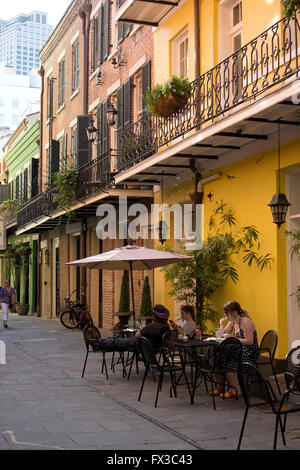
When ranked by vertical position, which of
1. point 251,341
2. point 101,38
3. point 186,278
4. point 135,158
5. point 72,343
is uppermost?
point 101,38

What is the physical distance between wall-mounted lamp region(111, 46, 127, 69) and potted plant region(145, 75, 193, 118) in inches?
221

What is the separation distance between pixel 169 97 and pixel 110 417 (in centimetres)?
653

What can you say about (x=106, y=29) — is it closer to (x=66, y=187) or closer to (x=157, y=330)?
(x=66, y=187)

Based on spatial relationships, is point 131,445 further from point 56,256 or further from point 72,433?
point 56,256

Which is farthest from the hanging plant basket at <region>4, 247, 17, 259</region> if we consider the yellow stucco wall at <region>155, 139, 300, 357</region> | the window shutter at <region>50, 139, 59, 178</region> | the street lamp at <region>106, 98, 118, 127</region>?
the yellow stucco wall at <region>155, 139, 300, 357</region>

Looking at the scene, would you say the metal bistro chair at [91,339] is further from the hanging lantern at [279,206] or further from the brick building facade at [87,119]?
the brick building facade at [87,119]

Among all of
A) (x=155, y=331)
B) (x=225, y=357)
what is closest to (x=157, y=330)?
(x=155, y=331)

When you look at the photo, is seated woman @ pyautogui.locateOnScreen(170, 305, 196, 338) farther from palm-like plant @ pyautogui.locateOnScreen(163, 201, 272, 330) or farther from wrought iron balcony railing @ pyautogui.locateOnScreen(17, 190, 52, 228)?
wrought iron balcony railing @ pyautogui.locateOnScreen(17, 190, 52, 228)

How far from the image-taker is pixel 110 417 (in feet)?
23.8

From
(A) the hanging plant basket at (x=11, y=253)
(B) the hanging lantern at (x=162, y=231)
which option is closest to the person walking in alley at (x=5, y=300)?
(B) the hanging lantern at (x=162, y=231)

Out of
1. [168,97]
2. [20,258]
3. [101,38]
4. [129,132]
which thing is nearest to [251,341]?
[168,97]

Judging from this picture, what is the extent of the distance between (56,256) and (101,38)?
9.24 m

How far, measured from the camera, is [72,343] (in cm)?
1612

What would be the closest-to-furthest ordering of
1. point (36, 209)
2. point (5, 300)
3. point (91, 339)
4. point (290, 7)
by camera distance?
point (290, 7), point (91, 339), point (5, 300), point (36, 209)
